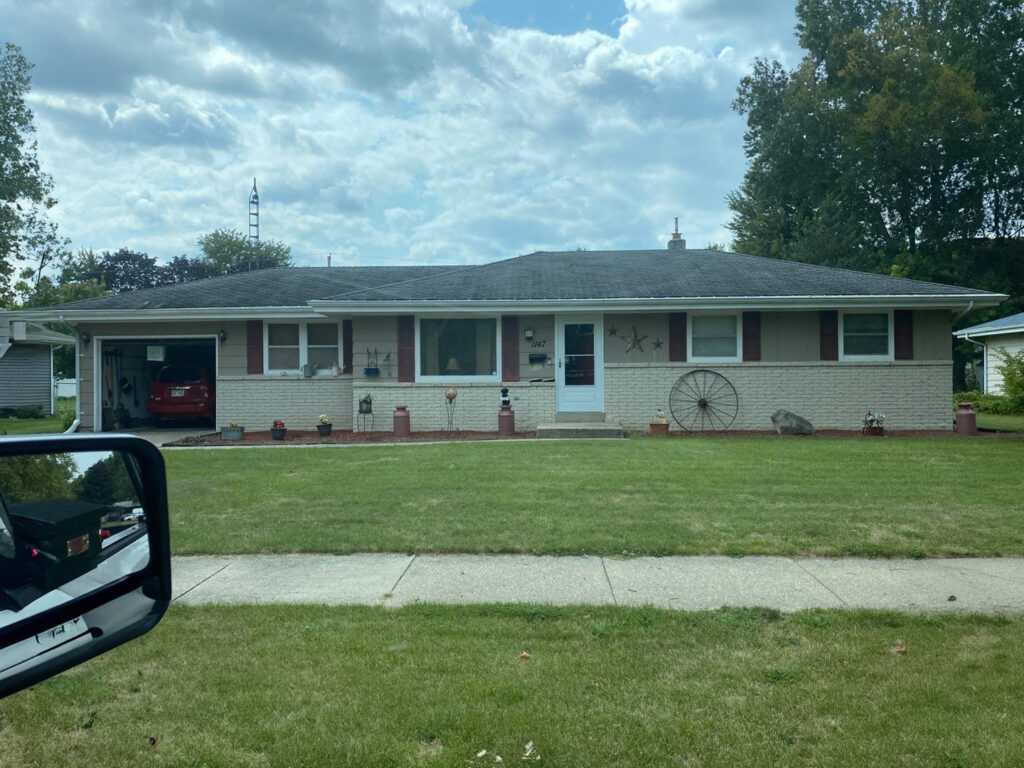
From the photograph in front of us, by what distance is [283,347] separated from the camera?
17875 millimetres

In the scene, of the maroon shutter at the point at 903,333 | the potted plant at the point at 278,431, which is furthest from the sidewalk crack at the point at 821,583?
the potted plant at the point at 278,431

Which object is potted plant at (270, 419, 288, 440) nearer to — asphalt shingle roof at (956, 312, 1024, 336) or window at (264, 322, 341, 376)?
window at (264, 322, 341, 376)

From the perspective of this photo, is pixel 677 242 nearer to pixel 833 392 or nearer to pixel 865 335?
pixel 865 335

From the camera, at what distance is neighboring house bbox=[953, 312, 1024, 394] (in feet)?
86.2

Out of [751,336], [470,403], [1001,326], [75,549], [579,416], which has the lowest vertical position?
[579,416]

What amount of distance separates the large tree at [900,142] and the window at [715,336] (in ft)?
64.0

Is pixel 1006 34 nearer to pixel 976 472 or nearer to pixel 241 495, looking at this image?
pixel 976 472

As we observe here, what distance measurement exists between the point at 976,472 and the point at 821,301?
616 centimetres

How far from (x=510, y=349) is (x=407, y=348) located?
2194 millimetres

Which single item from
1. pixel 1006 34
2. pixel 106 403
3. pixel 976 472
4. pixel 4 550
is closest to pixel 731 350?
pixel 976 472

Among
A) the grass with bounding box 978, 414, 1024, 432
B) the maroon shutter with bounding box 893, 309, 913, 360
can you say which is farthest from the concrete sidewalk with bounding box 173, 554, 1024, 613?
the grass with bounding box 978, 414, 1024, 432

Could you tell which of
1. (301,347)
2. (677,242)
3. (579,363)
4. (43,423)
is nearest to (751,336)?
(579,363)

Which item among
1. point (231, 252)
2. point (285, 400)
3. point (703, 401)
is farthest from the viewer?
point (231, 252)

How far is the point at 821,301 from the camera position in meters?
15.8
